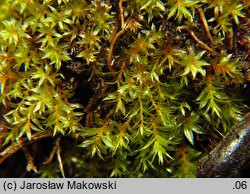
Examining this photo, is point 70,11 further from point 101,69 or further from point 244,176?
point 244,176

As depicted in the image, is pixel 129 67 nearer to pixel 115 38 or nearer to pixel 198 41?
pixel 115 38

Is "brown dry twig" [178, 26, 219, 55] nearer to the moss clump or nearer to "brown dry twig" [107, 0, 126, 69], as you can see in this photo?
the moss clump

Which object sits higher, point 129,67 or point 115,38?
point 115,38

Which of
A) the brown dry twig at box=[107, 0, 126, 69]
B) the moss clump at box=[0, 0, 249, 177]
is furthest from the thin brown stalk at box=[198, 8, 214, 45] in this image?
the brown dry twig at box=[107, 0, 126, 69]

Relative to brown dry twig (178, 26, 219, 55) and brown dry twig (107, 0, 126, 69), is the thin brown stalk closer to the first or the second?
brown dry twig (178, 26, 219, 55)

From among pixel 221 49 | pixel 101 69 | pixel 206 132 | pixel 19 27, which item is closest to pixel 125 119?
pixel 101 69

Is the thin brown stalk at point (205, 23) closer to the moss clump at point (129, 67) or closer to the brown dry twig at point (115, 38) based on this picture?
the moss clump at point (129, 67)

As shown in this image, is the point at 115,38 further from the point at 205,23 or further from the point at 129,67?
the point at 205,23

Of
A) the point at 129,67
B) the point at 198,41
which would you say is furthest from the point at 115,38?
the point at 198,41

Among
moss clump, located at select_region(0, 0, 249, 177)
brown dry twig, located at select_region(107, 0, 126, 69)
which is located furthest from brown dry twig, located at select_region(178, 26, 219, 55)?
brown dry twig, located at select_region(107, 0, 126, 69)
